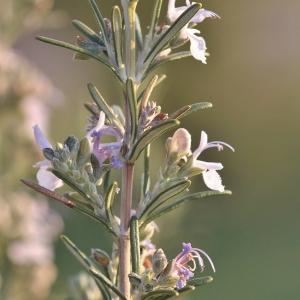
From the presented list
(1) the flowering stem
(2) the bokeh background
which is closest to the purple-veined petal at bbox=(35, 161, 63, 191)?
(1) the flowering stem

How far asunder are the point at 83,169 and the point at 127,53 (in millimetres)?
185

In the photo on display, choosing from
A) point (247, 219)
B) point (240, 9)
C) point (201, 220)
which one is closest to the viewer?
point (201, 220)

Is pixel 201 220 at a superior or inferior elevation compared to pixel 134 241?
inferior

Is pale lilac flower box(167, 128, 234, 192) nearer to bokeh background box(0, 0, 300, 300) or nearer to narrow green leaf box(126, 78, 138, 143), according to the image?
narrow green leaf box(126, 78, 138, 143)

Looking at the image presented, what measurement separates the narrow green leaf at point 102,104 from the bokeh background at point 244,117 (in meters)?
4.36

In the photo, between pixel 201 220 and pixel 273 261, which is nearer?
pixel 201 220

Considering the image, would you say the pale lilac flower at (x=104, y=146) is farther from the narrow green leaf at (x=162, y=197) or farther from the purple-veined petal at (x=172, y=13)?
the purple-veined petal at (x=172, y=13)

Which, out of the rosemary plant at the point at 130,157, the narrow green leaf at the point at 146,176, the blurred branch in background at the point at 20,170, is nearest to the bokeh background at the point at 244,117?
the blurred branch in background at the point at 20,170

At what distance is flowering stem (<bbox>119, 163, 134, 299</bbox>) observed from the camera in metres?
1.12

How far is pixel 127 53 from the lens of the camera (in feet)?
3.72

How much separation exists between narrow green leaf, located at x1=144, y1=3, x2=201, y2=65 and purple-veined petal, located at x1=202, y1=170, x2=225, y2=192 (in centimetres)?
19

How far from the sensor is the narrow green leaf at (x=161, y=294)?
3.43 feet

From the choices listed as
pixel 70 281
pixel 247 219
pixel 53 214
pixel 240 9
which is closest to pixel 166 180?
pixel 70 281

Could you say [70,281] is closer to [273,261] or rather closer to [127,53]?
[127,53]
